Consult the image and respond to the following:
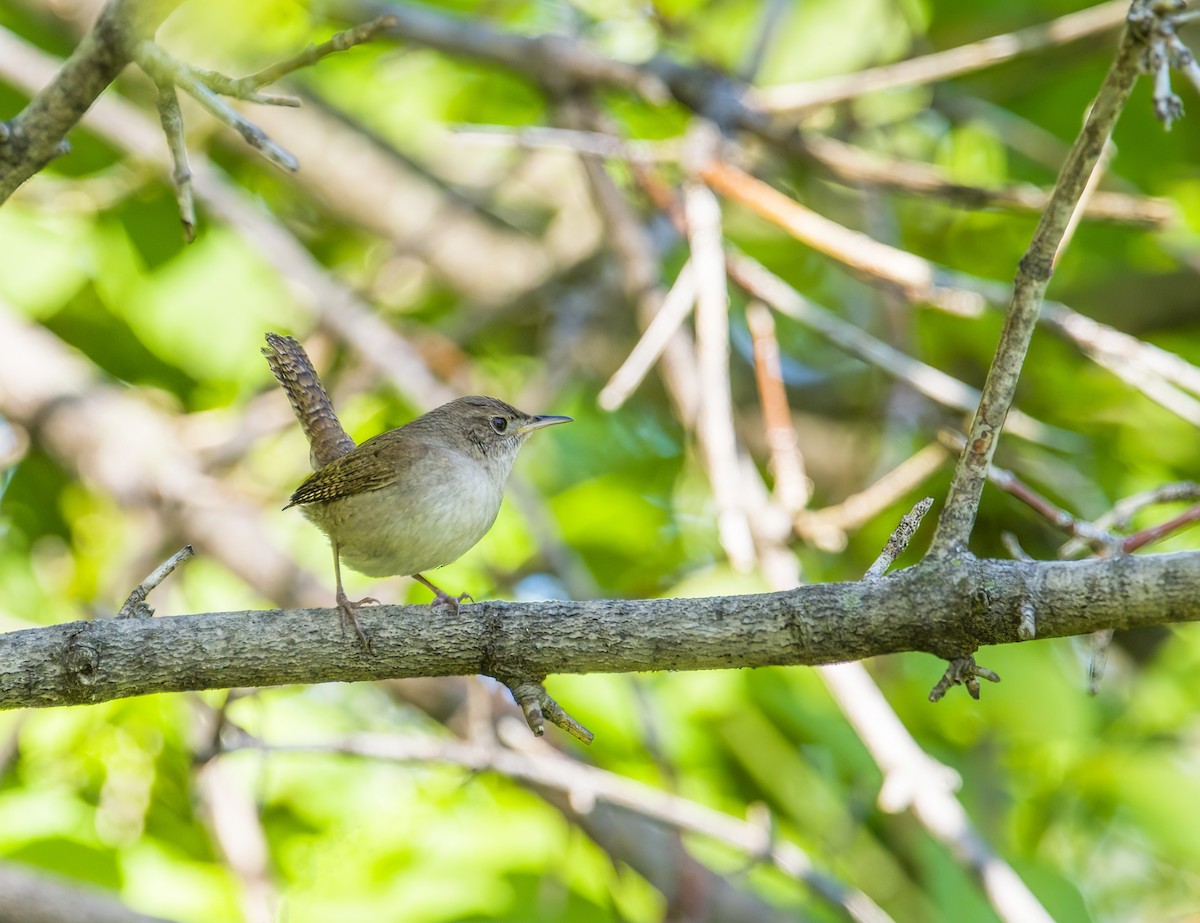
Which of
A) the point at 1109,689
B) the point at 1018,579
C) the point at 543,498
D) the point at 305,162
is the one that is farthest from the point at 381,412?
the point at 1018,579

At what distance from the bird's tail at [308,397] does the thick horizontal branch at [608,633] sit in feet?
6.15

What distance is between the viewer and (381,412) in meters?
5.71

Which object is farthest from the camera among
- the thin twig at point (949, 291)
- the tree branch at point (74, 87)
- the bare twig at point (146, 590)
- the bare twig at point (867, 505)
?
the bare twig at point (867, 505)

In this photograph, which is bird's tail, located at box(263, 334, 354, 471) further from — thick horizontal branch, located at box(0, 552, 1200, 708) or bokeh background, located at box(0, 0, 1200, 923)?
thick horizontal branch, located at box(0, 552, 1200, 708)

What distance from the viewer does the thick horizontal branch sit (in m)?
1.95

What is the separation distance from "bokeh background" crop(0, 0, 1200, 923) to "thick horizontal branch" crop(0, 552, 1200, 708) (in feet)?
3.39

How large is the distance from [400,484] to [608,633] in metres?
1.57

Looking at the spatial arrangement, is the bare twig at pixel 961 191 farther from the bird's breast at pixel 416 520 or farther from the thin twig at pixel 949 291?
the bird's breast at pixel 416 520

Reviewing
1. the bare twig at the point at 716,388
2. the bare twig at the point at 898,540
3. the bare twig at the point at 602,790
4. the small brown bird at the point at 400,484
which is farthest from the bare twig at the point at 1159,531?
the small brown bird at the point at 400,484

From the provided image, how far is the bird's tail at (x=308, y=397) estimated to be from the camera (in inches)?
165

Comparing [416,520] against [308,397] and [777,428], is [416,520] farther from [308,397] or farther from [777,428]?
[777,428]

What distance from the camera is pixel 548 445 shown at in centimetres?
600

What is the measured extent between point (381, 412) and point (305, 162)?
1.53 metres

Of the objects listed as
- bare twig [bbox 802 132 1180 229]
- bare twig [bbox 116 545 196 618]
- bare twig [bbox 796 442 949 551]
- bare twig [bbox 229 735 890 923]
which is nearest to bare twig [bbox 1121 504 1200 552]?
bare twig [bbox 796 442 949 551]
